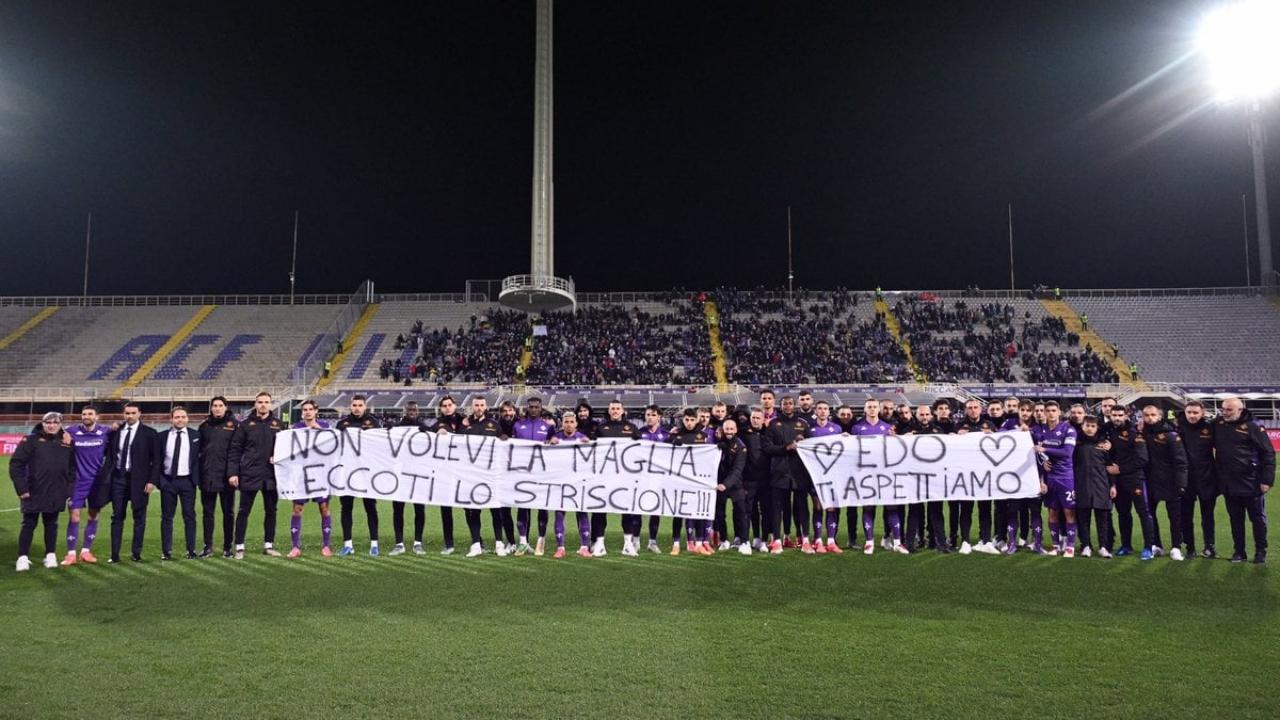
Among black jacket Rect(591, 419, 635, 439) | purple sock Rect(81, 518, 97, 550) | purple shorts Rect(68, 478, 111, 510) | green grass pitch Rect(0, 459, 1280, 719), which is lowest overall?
green grass pitch Rect(0, 459, 1280, 719)

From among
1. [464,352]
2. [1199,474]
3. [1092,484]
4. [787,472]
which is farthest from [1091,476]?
[464,352]

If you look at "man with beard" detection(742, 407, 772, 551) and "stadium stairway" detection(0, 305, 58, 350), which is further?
"stadium stairway" detection(0, 305, 58, 350)

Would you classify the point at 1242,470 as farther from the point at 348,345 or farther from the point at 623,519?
the point at 348,345

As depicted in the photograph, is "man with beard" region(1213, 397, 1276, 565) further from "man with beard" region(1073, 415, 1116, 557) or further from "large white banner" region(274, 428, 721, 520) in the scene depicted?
"large white banner" region(274, 428, 721, 520)

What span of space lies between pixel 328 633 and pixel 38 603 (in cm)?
294

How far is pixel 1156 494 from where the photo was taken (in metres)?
8.64

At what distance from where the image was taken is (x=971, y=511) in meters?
8.99

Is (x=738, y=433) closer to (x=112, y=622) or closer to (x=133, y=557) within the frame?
(x=112, y=622)

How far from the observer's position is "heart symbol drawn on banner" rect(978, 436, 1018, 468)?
896cm

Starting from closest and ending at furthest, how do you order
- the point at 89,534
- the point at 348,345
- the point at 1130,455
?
the point at 89,534
the point at 1130,455
the point at 348,345

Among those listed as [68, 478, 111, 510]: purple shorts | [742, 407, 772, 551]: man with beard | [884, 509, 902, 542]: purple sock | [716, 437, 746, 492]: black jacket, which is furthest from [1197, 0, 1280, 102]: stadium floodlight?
[68, 478, 111, 510]: purple shorts

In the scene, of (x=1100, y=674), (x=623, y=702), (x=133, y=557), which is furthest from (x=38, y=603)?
(x=1100, y=674)

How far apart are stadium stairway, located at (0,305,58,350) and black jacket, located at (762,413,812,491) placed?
1802 inches

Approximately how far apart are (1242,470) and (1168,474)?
656mm
